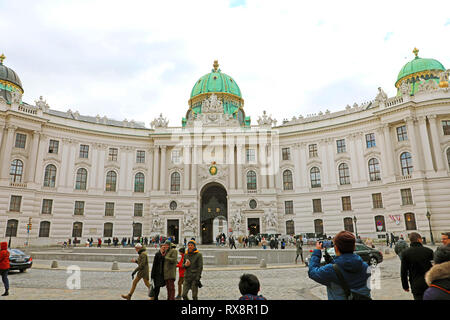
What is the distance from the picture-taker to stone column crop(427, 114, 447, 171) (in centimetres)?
3638

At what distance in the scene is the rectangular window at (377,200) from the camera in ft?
132

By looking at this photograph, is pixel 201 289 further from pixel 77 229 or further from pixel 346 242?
pixel 77 229

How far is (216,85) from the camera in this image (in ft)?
190

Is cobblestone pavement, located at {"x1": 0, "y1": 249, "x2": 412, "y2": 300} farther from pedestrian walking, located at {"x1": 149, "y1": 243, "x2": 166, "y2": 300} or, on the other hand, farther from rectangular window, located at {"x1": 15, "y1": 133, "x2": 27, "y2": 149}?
rectangular window, located at {"x1": 15, "y1": 133, "x2": 27, "y2": 149}

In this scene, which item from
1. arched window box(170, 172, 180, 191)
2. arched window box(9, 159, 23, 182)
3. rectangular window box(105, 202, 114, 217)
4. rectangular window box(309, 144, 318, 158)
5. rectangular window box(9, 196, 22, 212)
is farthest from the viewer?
arched window box(170, 172, 180, 191)

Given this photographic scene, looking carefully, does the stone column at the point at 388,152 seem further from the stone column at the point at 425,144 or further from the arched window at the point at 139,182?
the arched window at the point at 139,182

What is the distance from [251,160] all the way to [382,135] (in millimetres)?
19348

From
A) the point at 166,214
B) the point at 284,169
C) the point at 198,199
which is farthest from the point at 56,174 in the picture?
the point at 284,169

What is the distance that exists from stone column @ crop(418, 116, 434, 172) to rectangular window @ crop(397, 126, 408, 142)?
79.3 inches

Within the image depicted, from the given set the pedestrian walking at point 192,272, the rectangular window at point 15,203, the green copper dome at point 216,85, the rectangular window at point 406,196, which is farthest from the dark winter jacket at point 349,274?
the green copper dome at point 216,85

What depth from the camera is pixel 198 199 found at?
46.3m

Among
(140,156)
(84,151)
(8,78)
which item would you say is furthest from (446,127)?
(8,78)

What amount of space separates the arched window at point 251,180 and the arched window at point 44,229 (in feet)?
95.7

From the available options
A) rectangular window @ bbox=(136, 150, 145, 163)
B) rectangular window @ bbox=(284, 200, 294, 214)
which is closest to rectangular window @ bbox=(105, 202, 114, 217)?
rectangular window @ bbox=(136, 150, 145, 163)
